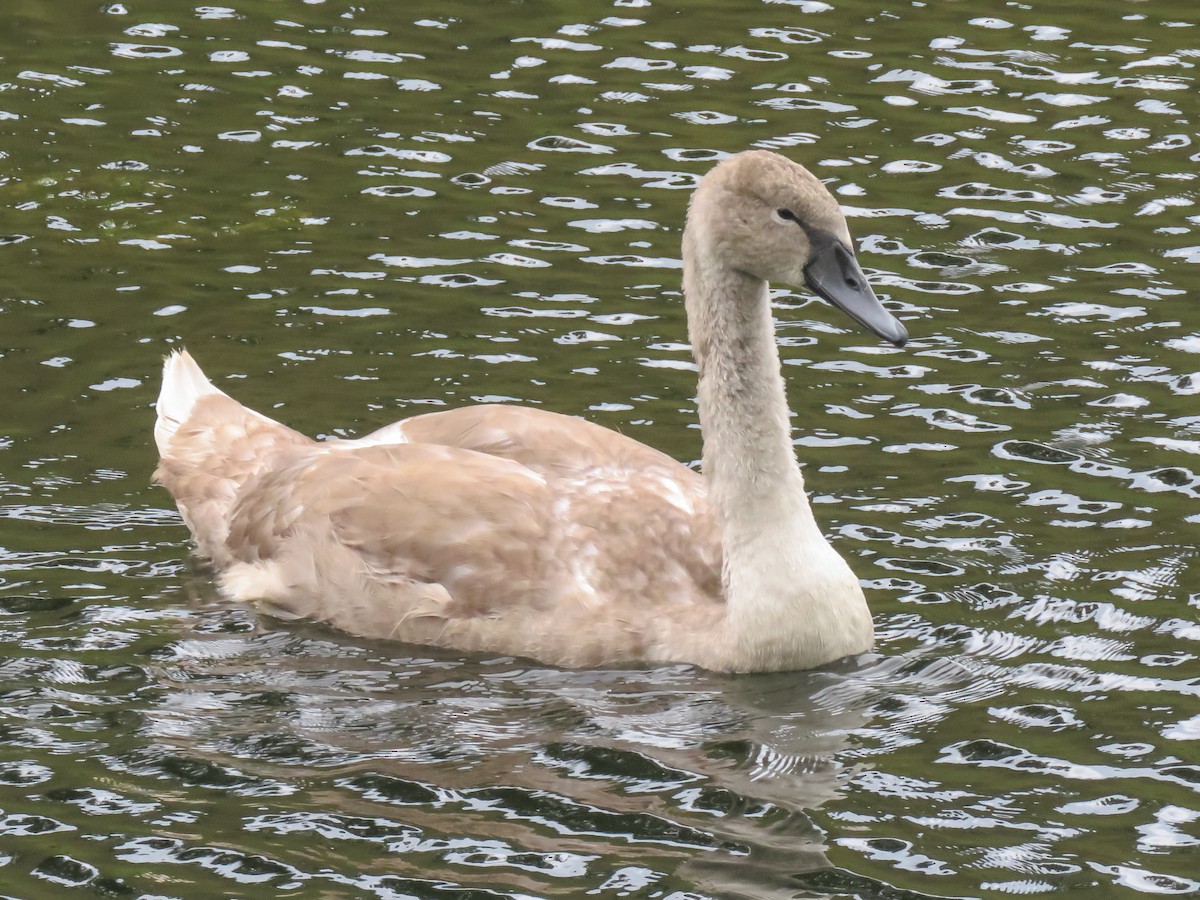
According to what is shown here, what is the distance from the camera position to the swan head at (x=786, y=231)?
27.6 feet

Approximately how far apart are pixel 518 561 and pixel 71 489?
224cm

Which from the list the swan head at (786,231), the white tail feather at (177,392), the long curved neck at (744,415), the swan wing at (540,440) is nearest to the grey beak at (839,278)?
the swan head at (786,231)

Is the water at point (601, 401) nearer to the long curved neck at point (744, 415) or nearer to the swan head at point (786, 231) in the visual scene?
the long curved neck at point (744, 415)

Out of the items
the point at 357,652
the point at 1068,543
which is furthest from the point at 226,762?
the point at 1068,543

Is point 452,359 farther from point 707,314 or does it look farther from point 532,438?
point 707,314

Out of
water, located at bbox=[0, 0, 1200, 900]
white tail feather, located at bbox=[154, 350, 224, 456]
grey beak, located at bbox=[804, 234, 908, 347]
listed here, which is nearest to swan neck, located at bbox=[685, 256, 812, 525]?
grey beak, located at bbox=[804, 234, 908, 347]

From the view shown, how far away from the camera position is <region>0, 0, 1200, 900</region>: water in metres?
7.18

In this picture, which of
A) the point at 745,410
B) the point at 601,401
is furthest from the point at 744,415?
the point at 601,401

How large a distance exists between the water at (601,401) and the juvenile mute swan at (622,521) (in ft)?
0.56

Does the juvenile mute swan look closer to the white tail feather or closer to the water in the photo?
the water

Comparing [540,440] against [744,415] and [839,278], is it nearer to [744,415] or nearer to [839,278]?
[744,415]

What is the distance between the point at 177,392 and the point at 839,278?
330 centimetres

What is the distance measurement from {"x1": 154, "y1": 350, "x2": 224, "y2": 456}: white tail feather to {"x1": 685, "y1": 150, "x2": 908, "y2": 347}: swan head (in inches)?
110

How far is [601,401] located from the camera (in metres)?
10.6
